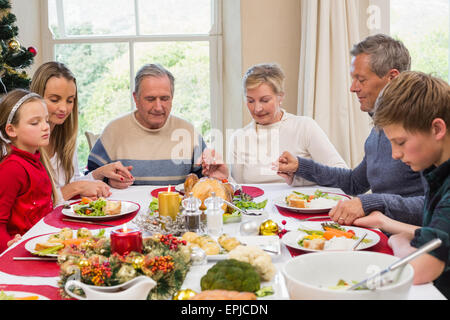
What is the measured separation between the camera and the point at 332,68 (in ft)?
12.1

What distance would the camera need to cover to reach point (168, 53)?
14.3 feet

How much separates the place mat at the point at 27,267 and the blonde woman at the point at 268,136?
1.63 m

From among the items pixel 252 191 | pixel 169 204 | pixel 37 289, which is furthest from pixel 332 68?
pixel 37 289

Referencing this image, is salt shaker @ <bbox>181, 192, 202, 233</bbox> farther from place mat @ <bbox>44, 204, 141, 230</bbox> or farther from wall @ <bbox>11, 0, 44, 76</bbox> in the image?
wall @ <bbox>11, 0, 44, 76</bbox>

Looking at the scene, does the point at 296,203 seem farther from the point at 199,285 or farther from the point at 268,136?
the point at 268,136

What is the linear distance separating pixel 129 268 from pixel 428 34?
153 inches

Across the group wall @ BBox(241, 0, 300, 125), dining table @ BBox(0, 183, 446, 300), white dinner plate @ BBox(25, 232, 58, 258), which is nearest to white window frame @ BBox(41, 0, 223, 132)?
wall @ BBox(241, 0, 300, 125)

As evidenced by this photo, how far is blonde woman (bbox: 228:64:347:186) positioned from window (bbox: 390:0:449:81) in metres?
1.78

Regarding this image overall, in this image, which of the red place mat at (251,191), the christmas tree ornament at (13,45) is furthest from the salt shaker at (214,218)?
the christmas tree ornament at (13,45)

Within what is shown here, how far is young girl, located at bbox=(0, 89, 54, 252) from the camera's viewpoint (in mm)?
2006

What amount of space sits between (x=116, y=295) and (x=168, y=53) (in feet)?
11.7
